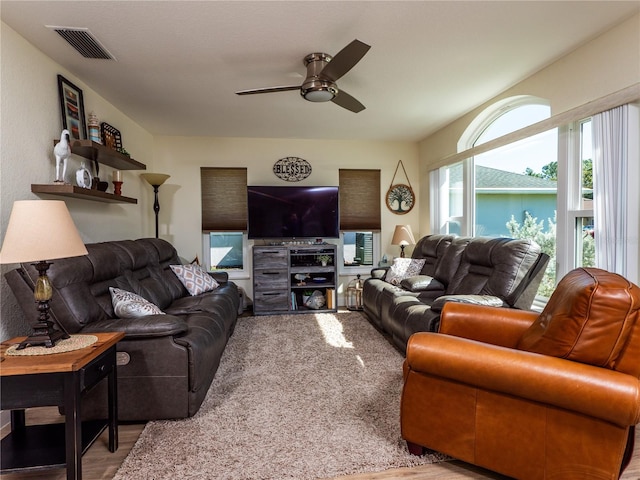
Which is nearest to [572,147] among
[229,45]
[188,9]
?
[229,45]

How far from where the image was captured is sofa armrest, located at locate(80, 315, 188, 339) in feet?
6.52

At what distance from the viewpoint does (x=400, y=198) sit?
17.4 ft

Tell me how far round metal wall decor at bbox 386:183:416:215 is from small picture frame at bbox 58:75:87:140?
3.90 metres

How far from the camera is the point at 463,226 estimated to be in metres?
4.23

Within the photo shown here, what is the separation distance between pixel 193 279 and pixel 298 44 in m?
2.56

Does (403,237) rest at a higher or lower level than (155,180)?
lower

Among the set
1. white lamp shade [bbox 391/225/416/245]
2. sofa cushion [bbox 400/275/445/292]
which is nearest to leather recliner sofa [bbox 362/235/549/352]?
sofa cushion [bbox 400/275/445/292]

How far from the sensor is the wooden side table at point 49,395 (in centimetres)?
140

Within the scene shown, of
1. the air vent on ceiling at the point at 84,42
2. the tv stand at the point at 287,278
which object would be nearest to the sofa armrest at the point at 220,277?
the tv stand at the point at 287,278

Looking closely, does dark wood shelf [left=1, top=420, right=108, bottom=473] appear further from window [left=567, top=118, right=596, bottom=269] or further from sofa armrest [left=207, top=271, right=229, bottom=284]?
window [left=567, top=118, right=596, bottom=269]

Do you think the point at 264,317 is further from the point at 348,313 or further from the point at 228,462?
the point at 228,462

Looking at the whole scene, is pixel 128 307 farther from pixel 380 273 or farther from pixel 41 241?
pixel 380 273

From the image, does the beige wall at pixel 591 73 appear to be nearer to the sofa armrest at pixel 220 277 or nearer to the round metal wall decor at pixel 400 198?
the round metal wall decor at pixel 400 198

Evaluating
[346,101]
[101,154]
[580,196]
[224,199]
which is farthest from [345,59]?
[224,199]
